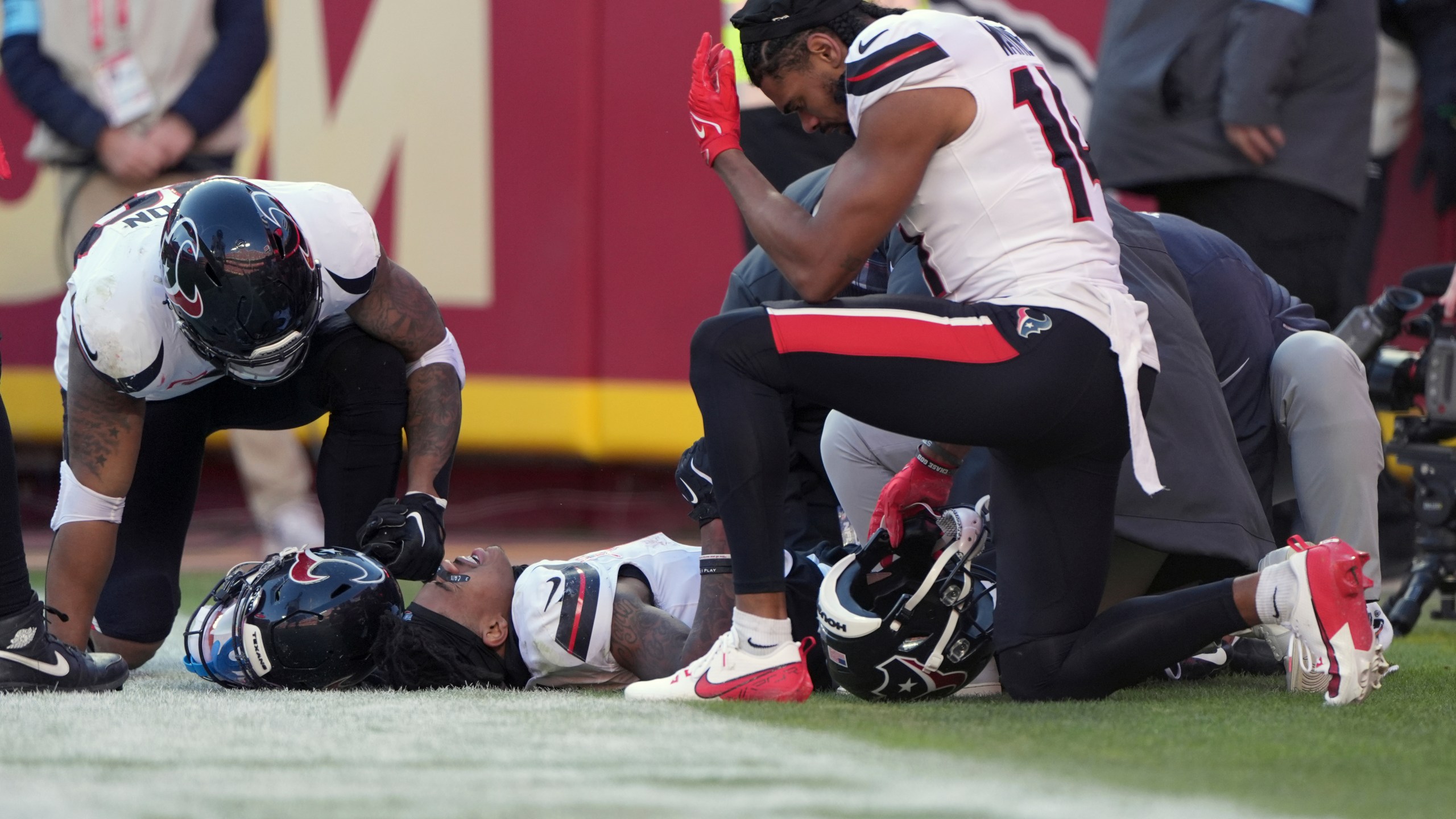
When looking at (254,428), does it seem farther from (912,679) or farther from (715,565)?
(912,679)

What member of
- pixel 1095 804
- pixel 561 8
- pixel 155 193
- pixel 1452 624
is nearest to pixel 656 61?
pixel 561 8

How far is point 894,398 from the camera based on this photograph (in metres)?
2.46

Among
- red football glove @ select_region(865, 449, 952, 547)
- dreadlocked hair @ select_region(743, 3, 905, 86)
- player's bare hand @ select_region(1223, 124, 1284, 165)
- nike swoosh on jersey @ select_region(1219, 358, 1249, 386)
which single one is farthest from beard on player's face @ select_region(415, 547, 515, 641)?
player's bare hand @ select_region(1223, 124, 1284, 165)

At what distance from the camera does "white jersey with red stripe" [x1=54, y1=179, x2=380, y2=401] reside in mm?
2900

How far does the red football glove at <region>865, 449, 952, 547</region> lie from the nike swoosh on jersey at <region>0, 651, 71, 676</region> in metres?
1.44

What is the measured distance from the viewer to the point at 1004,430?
2.46m

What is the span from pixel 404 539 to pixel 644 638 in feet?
1.69

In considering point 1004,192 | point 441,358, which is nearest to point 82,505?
point 441,358

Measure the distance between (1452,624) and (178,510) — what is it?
128 inches

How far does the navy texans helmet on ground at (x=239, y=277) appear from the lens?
9.23ft

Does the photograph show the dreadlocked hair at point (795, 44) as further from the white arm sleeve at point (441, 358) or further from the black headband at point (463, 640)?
the black headband at point (463, 640)

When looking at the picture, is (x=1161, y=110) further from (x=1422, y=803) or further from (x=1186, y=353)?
(x=1422, y=803)

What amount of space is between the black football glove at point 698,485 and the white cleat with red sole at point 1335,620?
3.38 ft

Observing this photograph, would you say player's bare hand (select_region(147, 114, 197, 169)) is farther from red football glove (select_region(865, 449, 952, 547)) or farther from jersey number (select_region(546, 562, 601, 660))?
red football glove (select_region(865, 449, 952, 547))
